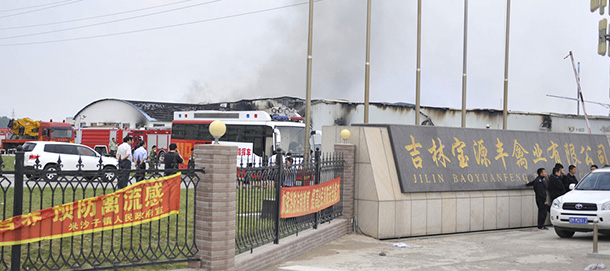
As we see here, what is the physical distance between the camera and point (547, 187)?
17297 mm

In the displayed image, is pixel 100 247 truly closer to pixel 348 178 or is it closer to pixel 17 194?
pixel 17 194

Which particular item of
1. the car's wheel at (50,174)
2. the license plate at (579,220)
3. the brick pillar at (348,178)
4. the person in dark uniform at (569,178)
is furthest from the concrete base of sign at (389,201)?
the car's wheel at (50,174)

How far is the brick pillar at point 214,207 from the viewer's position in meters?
7.99

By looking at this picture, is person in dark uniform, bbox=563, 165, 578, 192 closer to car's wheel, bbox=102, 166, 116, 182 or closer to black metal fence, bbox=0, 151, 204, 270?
black metal fence, bbox=0, 151, 204, 270

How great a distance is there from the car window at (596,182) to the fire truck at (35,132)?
35285 millimetres

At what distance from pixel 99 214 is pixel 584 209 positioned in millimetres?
10964

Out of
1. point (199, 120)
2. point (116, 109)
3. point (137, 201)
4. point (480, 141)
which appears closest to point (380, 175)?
point (480, 141)

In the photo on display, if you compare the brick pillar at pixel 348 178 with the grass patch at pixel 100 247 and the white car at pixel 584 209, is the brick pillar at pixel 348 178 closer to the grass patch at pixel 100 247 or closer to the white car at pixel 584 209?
the grass patch at pixel 100 247

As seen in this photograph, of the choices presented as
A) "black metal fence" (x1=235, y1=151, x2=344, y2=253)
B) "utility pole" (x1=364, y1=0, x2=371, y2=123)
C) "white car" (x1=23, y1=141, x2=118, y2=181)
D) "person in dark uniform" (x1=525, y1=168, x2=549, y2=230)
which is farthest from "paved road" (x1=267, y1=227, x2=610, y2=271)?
"white car" (x1=23, y1=141, x2=118, y2=181)

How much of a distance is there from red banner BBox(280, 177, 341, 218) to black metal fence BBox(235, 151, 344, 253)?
170 mm

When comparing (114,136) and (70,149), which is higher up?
(114,136)

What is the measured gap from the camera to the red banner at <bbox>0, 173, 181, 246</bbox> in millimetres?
6340

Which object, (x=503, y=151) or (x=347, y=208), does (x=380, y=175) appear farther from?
(x=503, y=151)

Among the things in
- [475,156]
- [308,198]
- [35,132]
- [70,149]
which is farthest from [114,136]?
[308,198]
